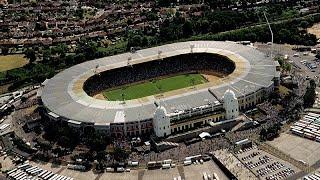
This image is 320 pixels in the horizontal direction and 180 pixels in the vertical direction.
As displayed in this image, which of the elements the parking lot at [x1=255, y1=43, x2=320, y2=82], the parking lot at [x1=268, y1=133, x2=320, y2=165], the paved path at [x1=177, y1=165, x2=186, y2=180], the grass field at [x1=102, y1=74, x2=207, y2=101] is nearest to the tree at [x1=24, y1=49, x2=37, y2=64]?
the grass field at [x1=102, y1=74, x2=207, y2=101]

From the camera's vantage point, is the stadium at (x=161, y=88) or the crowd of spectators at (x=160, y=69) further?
the crowd of spectators at (x=160, y=69)

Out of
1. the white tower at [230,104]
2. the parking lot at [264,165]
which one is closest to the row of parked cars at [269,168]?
the parking lot at [264,165]

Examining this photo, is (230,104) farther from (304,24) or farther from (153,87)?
(304,24)

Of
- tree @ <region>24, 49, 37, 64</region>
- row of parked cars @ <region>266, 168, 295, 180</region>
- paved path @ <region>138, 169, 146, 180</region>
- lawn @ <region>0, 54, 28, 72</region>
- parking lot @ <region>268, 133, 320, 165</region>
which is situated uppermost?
tree @ <region>24, 49, 37, 64</region>

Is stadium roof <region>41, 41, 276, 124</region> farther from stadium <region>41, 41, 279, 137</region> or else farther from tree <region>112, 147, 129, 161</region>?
tree <region>112, 147, 129, 161</region>

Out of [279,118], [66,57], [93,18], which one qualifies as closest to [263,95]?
[279,118]

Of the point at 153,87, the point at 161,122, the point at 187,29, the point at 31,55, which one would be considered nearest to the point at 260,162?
the point at 161,122

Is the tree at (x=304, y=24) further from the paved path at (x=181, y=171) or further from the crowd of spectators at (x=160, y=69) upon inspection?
the paved path at (x=181, y=171)
